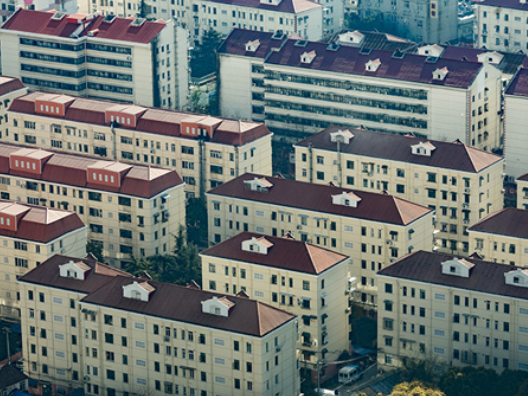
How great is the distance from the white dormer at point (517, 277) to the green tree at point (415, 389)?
1715cm

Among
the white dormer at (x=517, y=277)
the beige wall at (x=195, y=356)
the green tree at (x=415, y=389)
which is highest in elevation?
the white dormer at (x=517, y=277)

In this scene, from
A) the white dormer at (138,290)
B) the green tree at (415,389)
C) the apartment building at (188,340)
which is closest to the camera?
the green tree at (415,389)

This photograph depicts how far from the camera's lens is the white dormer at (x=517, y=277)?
639ft

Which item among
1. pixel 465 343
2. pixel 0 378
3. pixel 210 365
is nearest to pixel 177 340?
pixel 210 365

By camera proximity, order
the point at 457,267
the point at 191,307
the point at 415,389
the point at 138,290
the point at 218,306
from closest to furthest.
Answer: the point at 415,389
the point at 218,306
the point at 191,307
the point at 138,290
the point at 457,267

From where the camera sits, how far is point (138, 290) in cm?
19538

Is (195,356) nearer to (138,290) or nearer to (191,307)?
(191,307)

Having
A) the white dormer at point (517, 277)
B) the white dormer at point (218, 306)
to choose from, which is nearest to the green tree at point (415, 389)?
the white dormer at point (517, 277)

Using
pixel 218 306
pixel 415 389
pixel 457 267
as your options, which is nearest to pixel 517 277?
pixel 457 267

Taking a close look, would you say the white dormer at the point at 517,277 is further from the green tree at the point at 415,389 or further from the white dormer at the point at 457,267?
the green tree at the point at 415,389

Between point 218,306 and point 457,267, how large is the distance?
32.3m

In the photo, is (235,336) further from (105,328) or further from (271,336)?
(105,328)

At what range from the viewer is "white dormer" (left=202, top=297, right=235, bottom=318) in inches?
7475

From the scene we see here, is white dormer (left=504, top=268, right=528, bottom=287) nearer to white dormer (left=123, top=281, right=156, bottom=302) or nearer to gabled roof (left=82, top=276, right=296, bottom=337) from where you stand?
gabled roof (left=82, top=276, right=296, bottom=337)
